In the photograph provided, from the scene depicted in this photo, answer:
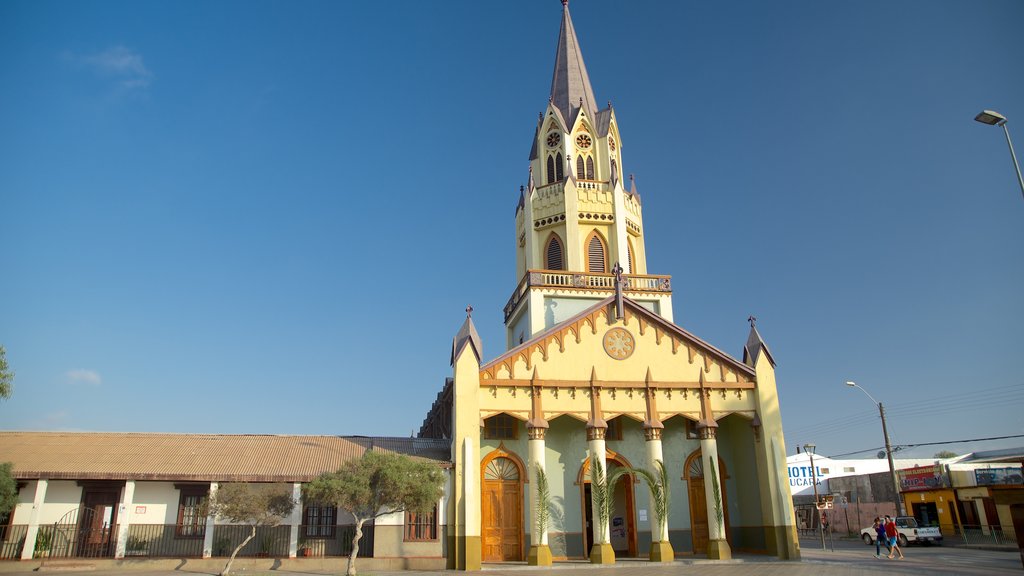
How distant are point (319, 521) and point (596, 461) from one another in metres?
10.9

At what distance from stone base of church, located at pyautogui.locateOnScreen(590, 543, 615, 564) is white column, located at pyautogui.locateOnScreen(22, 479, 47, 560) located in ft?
65.1

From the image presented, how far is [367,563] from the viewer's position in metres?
24.4

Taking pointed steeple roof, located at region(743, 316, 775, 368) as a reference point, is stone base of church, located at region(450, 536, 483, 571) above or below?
below

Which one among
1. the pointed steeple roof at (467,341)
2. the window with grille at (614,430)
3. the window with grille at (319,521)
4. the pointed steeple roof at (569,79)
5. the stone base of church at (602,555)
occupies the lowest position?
the stone base of church at (602,555)

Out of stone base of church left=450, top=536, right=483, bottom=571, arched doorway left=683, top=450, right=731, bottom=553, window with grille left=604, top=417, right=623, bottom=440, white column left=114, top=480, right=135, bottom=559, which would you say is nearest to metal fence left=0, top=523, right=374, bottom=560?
white column left=114, top=480, right=135, bottom=559

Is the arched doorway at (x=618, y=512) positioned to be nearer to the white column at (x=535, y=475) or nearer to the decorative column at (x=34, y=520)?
the white column at (x=535, y=475)

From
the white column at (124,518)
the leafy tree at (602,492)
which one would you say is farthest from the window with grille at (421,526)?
the white column at (124,518)

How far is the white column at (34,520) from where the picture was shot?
77.4 feet

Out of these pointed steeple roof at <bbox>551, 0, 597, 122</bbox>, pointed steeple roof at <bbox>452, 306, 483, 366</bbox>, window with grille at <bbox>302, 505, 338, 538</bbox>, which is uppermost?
pointed steeple roof at <bbox>551, 0, 597, 122</bbox>

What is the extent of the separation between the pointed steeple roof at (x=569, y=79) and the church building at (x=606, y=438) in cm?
1150

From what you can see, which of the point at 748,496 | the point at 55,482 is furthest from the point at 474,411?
the point at 55,482

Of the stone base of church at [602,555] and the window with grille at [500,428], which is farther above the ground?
the window with grille at [500,428]

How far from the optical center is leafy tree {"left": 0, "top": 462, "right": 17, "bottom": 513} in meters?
23.1

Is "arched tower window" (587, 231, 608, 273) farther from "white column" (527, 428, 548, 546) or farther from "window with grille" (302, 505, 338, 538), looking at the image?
"window with grille" (302, 505, 338, 538)
